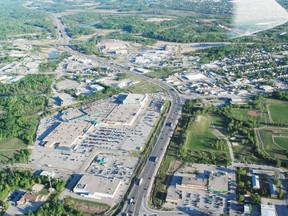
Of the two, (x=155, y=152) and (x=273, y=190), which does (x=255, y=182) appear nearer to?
(x=273, y=190)

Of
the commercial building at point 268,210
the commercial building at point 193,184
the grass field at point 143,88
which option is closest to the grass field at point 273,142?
the commercial building at point 268,210

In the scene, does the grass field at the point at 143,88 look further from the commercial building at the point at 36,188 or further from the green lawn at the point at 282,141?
the commercial building at the point at 36,188

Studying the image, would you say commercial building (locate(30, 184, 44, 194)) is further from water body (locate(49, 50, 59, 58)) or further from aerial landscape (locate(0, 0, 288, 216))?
water body (locate(49, 50, 59, 58))

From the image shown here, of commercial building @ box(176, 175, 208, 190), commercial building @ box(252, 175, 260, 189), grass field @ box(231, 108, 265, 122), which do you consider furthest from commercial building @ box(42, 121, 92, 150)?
commercial building @ box(252, 175, 260, 189)

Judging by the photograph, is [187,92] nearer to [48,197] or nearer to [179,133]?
[179,133]

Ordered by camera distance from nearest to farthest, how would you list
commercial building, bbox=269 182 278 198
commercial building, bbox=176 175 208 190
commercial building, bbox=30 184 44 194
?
commercial building, bbox=269 182 278 198, commercial building, bbox=176 175 208 190, commercial building, bbox=30 184 44 194

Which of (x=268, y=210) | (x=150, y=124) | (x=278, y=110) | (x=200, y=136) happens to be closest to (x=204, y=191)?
(x=268, y=210)
